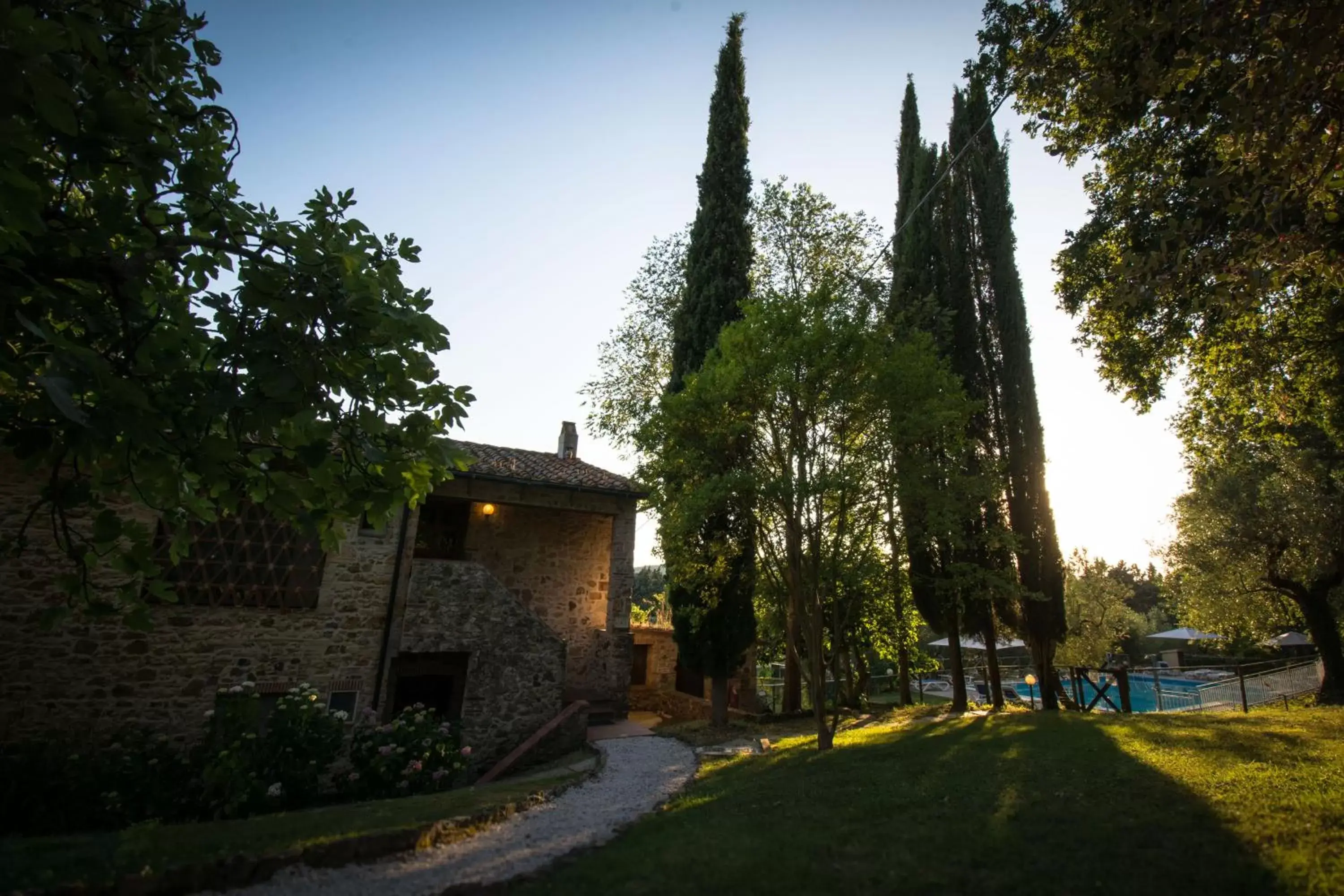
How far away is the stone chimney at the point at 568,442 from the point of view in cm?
1825

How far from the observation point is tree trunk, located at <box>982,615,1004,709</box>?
14500 mm

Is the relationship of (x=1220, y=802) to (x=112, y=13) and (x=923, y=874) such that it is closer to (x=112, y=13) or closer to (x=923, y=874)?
(x=923, y=874)

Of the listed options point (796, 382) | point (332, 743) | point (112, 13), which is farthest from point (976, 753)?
point (112, 13)

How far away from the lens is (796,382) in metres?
10.0

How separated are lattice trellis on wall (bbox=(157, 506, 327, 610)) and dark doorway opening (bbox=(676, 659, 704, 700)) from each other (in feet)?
31.2

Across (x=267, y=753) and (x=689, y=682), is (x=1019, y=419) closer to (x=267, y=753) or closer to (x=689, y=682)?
(x=689, y=682)

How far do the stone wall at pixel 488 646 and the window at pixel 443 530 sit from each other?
10.6ft

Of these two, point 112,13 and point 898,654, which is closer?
point 112,13

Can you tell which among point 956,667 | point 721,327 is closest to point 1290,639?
point 956,667

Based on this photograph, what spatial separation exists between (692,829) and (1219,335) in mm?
10563

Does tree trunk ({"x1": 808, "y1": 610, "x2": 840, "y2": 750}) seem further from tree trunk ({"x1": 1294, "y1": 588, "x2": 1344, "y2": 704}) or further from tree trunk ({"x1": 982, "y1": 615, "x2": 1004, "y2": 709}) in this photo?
tree trunk ({"x1": 1294, "y1": 588, "x2": 1344, "y2": 704})

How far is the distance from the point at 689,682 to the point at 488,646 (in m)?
7.66

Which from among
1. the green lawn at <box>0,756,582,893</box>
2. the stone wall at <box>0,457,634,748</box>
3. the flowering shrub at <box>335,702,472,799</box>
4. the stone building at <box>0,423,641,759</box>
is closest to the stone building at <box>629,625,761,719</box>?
the stone wall at <box>0,457,634,748</box>

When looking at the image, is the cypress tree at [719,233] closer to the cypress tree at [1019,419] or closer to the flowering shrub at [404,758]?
the cypress tree at [1019,419]
